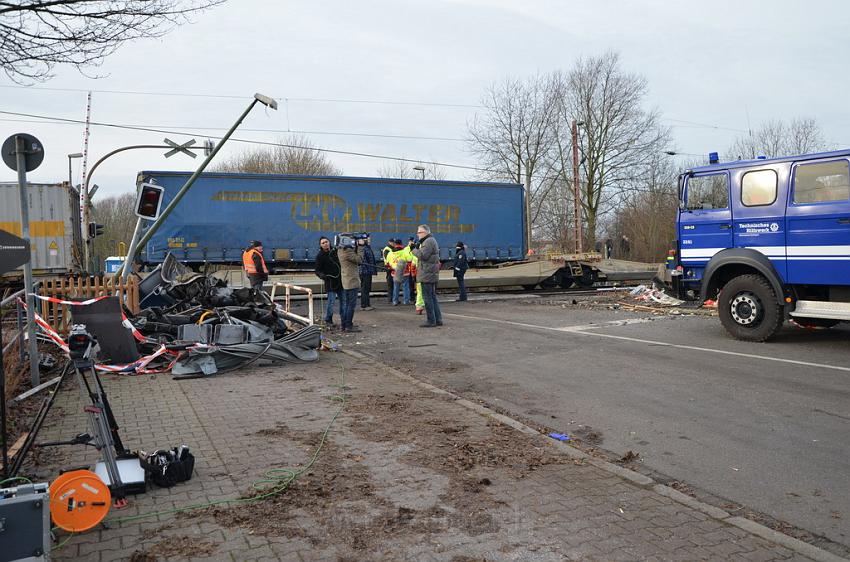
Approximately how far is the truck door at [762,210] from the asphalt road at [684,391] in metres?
1.55

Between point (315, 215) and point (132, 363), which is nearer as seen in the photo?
point (132, 363)

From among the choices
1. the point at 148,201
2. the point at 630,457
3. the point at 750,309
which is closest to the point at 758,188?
the point at 750,309

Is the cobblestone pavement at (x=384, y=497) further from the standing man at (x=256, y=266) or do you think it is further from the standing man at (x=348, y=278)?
the standing man at (x=256, y=266)

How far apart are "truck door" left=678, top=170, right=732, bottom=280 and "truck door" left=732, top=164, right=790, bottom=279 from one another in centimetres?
19

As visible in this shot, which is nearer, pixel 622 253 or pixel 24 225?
pixel 24 225

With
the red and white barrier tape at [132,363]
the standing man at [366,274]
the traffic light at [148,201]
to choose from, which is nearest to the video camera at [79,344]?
the red and white barrier tape at [132,363]

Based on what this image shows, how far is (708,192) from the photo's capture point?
11461mm

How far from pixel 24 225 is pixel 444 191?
18.4 metres

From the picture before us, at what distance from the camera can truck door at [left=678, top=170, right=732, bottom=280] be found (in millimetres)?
11133

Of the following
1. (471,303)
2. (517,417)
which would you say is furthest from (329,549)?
(471,303)

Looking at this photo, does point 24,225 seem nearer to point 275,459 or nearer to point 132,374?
point 132,374

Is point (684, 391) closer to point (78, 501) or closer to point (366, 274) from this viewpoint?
point (78, 501)

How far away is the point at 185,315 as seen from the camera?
10.0 m

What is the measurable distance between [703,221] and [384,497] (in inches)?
359
